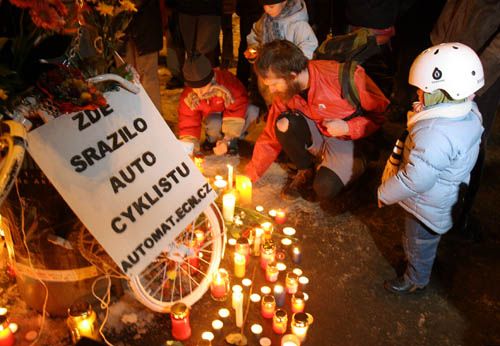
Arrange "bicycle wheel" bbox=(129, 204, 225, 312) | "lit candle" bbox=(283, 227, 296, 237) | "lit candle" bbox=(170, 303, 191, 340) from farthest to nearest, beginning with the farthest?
1. "lit candle" bbox=(283, 227, 296, 237)
2. "bicycle wheel" bbox=(129, 204, 225, 312)
3. "lit candle" bbox=(170, 303, 191, 340)

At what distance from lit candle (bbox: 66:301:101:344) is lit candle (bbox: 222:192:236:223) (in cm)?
126

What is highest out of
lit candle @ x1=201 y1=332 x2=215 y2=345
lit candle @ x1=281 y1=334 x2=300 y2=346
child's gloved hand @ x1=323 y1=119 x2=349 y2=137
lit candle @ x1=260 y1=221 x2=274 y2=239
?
child's gloved hand @ x1=323 y1=119 x2=349 y2=137

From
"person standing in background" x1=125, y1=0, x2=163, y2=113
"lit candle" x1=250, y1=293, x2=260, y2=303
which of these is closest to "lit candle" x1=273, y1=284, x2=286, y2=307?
"lit candle" x1=250, y1=293, x2=260, y2=303

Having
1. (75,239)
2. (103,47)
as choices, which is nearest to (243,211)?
(75,239)

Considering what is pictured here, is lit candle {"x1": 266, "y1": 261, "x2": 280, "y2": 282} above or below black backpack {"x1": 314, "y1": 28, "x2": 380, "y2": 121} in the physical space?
below

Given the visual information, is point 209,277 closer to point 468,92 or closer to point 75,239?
point 75,239

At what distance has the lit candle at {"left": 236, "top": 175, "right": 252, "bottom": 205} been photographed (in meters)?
3.87

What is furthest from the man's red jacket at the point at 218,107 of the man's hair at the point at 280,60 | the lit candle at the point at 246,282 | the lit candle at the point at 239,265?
the lit candle at the point at 246,282

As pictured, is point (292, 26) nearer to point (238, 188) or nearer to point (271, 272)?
point (238, 188)

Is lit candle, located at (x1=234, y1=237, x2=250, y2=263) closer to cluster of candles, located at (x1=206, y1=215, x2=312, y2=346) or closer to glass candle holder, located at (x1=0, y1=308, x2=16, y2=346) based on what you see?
cluster of candles, located at (x1=206, y1=215, x2=312, y2=346)

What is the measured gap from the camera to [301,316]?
8.91ft

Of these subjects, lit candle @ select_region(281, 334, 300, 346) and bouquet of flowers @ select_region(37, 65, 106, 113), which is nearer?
bouquet of flowers @ select_region(37, 65, 106, 113)

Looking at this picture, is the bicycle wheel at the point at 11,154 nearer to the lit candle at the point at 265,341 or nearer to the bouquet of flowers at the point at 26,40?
the bouquet of flowers at the point at 26,40

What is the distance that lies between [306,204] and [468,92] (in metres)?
1.86
